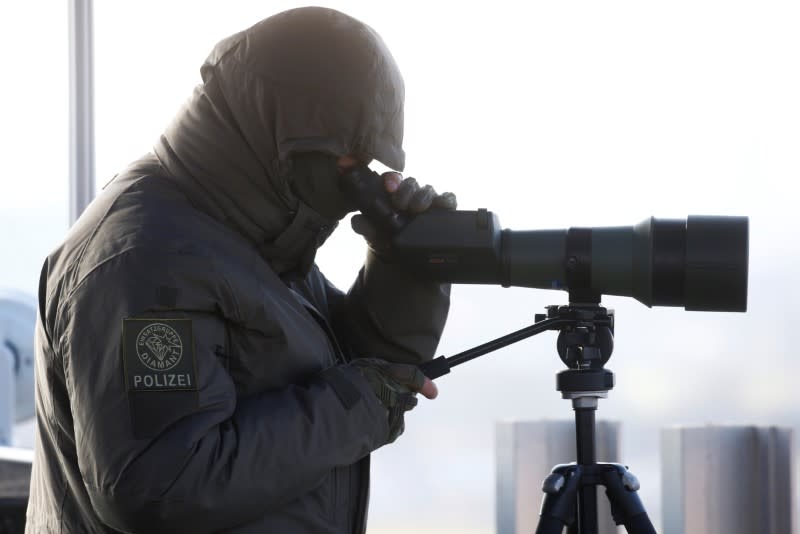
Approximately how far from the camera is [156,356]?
0.95m

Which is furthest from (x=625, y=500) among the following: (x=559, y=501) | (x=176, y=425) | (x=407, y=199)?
(x=176, y=425)

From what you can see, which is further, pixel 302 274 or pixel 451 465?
pixel 451 465

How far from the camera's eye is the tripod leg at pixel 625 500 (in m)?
1.18

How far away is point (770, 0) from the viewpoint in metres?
1.64

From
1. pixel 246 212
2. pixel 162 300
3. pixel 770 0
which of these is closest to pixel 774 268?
pixel 770 0

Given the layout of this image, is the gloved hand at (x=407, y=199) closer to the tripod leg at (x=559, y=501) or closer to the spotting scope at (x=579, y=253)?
the spotting scope at (x=579, y=253)

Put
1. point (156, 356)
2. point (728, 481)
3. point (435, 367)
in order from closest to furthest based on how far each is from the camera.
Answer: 1. point (156, 356)
2. point (435, 367)
3. point (728, 481)

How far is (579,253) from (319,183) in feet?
1.13

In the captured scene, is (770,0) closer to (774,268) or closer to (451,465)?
(774,268)

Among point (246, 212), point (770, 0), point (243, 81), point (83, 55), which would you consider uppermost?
point (83, 55)

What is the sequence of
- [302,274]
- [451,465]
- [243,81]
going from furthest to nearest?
1. [451,465]
2. [302,274]
3. [243,81]

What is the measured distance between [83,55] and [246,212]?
5.11ft

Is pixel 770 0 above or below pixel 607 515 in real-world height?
above

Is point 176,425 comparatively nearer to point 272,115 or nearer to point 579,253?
point 272,115
